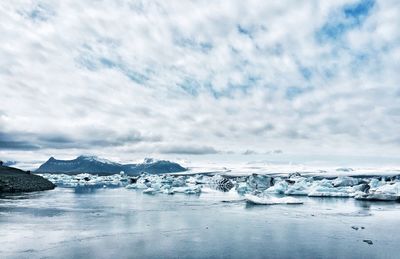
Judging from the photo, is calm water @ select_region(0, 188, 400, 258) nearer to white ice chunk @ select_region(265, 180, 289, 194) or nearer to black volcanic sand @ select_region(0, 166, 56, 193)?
black volcanic sand @ select_region(0, 166, 56, 193)

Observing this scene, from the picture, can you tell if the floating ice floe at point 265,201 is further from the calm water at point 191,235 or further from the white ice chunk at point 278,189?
the white ice chunk at point 278,189

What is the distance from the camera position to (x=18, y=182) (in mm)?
41094

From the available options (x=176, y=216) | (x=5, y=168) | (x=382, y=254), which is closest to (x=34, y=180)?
(x=5, y=168)

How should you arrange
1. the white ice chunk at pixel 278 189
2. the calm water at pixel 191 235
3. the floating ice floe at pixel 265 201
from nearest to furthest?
the calm water at pixel 191 235
the floating ice floe at pixel 265 201
the white ice chunk at pixel 278 189

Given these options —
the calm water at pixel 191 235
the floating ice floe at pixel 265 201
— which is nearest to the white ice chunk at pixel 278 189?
the floating ice floe at pixel 265 201

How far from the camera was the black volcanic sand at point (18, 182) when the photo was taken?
3803cm

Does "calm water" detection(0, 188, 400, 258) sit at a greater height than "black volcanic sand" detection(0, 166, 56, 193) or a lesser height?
lesser

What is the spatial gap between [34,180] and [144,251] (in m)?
39.6

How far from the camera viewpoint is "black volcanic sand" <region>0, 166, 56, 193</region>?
125ft

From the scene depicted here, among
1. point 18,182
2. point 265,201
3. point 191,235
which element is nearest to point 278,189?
point 265,201

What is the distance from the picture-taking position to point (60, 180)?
7794cm

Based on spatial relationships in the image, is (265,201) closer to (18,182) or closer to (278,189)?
(278,189)

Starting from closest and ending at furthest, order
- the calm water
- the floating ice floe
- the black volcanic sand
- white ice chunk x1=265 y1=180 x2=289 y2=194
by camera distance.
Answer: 1. the calm water
2. the floating ice floe
3. the black volcanic sand
4. white ice chunk x1=265 y1=180 x2=289 y2=194

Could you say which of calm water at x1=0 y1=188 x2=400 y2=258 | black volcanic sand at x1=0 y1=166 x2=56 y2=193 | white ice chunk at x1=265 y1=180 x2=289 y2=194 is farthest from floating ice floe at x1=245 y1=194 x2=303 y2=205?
black volcanic sand at x1=0 y1=166 x2=56 y2=193
